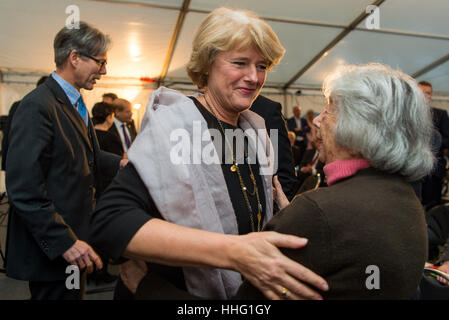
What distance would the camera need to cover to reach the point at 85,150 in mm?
1646

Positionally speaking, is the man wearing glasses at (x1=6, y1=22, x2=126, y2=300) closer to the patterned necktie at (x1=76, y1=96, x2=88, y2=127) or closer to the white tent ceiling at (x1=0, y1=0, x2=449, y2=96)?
the patterned necktie at (x1=76, y1=96, x2=88, y2=127)

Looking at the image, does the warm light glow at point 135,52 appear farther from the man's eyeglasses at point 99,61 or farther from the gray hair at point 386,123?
the gray hair at point 386,123

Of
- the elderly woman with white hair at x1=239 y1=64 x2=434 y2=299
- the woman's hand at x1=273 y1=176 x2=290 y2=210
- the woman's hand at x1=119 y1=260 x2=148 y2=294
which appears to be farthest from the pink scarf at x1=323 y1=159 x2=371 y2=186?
the woman's hand at x1=119 y1=260 x2=148 y2=294

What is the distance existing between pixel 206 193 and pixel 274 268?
0.29 m

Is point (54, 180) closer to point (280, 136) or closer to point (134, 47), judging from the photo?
point (280, 136)

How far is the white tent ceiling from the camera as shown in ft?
17.5

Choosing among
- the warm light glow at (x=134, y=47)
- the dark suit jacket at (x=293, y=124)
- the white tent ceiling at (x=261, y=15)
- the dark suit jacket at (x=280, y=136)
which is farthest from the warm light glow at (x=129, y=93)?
the dark suit jacket at (x=280, y=136)

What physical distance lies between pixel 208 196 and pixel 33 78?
8025 mm

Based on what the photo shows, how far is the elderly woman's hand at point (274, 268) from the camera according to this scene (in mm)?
754

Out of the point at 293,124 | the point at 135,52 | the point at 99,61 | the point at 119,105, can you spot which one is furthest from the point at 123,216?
the point at 293,124

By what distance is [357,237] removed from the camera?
774 millimetres

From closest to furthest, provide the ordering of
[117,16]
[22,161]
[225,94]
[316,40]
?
1. [225,94]
2. [22,161]
3. [117,16]
4. [316,40]
